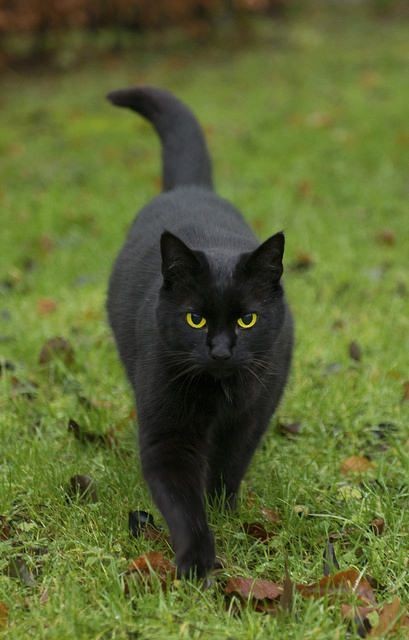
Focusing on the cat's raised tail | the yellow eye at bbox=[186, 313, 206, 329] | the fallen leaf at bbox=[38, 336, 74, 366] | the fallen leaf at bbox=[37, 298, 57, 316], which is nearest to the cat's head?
the yellow eye at bbox=[186, 313, 206, 329]

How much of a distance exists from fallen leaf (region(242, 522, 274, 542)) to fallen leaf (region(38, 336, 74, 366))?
1.54 metres

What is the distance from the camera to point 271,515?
2.70 metres

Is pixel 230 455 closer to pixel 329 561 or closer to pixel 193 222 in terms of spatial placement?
pixel 329 561

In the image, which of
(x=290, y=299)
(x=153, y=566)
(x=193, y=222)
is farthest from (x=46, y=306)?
(x=153, y=566)

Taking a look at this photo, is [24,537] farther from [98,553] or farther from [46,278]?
[46,278]

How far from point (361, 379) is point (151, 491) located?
1430 mm

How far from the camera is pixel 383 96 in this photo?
30.0ft

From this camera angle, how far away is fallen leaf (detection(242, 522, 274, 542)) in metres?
2.61

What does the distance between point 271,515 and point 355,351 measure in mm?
1423

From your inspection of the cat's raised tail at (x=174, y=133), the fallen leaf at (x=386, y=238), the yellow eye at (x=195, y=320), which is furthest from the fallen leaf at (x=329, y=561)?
the fallen leaf at (x=386, y=238)

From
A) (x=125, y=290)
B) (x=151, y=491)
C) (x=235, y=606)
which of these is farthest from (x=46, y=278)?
(x=235, y=606)

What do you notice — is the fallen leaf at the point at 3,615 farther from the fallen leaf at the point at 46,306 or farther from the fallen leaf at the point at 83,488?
the fallen leaf at the point at 46,306

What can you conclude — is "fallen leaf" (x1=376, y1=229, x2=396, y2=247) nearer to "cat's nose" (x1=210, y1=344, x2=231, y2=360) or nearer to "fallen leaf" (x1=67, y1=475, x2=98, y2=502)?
"fallen leaf" (x1=67, y1=475, x2=98, y2=502)

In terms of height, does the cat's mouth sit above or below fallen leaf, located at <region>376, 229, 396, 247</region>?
above
